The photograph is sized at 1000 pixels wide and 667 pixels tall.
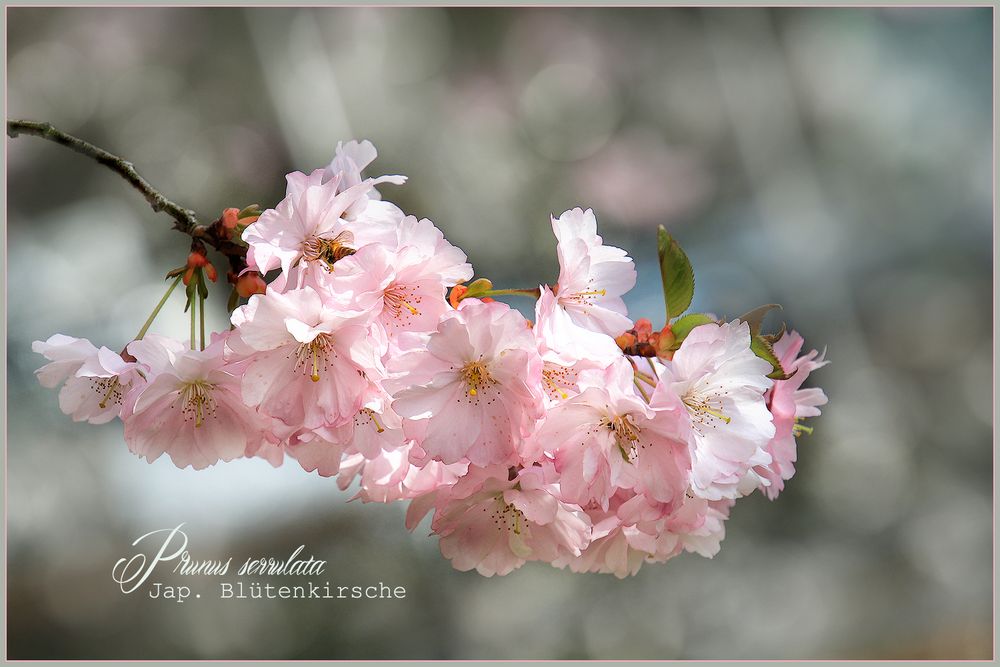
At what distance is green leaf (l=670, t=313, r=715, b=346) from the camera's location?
0.49 m

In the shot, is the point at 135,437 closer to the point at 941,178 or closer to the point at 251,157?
the point at 251,157

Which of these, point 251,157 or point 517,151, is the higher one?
point 251,157

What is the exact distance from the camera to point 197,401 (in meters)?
0.52

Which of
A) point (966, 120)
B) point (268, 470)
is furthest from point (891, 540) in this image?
point (268, 470)

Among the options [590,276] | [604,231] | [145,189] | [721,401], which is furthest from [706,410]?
[604,231]

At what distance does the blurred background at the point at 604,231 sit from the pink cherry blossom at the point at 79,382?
0.67m

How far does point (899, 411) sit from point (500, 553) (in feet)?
Answer: 3.93

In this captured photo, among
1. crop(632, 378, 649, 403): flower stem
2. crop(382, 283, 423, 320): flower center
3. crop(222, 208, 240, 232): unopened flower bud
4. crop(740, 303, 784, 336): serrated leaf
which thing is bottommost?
crop(632, 378, 649, 403): flower stem

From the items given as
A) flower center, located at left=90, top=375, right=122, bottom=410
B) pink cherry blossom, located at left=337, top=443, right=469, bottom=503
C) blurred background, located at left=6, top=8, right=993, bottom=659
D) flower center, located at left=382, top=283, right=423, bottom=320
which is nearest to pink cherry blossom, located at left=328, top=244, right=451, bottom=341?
flower center, located at left=382, top=283, right=423, bottom=320

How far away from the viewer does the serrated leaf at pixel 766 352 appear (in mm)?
495

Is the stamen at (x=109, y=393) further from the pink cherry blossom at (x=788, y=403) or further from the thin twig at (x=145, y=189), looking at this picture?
the pink cherry blossom at (x=788, y=403)

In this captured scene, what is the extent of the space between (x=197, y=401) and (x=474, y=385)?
205 mm

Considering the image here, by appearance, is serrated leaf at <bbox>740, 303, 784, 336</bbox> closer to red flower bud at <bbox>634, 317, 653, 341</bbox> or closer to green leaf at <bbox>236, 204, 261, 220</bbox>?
red flower bud at <bbox>634, 317, 653, 341</bbox>

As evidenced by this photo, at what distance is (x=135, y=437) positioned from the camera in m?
0.53
